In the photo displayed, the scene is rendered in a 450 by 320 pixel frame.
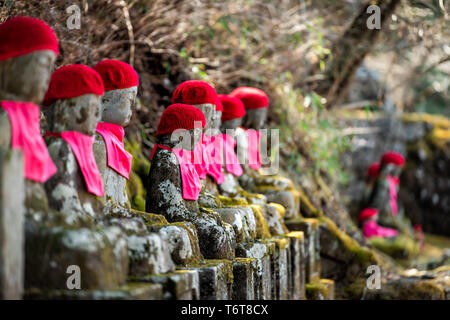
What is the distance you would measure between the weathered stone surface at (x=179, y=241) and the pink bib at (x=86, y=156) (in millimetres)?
450

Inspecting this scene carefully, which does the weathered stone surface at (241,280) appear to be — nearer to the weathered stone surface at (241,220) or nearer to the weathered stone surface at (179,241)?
the weathered stone surface at (241,220)

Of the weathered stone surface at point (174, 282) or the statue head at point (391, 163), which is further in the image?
the statue head at point (391, 163)

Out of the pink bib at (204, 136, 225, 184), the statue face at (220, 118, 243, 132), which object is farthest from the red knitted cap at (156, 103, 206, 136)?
the statue face at (220, 118, 243, 132)

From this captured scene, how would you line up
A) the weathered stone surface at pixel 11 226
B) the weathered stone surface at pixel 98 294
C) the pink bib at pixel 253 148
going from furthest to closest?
the pink bib at pixel 253 148 < the weathered stone surface at pixel 98 294 < the weathered stone surface at pixel 11 226

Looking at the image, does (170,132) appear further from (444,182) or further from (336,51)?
(444,182)

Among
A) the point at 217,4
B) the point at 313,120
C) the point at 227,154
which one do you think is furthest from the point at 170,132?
the point at 313,120

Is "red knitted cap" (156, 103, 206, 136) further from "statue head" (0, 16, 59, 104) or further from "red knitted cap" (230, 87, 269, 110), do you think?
"red knitted cap" (230, 87, 269, 110)

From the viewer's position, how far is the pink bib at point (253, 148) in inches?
250

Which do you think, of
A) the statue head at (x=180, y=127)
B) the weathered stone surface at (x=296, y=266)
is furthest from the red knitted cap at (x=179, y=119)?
the weathered stone surface at (x=296, y=266)

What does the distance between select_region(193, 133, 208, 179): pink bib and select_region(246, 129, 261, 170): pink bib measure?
158 centimetres

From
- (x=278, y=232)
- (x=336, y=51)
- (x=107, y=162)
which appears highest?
(x=336, y=51)

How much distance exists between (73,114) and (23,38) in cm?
50

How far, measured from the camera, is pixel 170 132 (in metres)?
4.21

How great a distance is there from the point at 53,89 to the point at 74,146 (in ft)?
1.09
